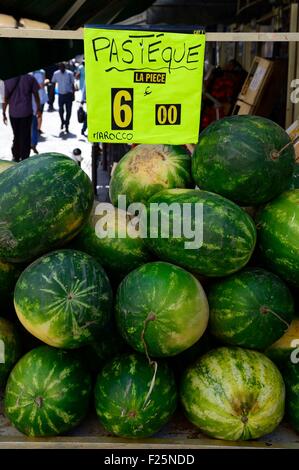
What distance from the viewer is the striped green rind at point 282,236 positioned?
188 cm

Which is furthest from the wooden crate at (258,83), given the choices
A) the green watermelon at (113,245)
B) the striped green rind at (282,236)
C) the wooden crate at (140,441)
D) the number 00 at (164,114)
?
the wooden crate at (140,441)

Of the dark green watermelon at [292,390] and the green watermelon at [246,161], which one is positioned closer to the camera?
the dark green watermelon at [292,390]

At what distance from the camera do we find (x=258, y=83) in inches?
224

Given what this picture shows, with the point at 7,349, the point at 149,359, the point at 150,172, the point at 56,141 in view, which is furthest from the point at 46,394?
the point at 56,141

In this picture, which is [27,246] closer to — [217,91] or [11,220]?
[11,220]

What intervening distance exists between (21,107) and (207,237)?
7710 millimetres

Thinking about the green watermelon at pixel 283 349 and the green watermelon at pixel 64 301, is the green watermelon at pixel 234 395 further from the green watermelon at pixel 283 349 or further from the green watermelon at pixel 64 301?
the green watermelon at pixel 64 301

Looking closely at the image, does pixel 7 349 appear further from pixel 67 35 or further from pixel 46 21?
pixel 46 21

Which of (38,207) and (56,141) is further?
(56,141)

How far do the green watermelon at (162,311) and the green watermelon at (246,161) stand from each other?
441 millimetres

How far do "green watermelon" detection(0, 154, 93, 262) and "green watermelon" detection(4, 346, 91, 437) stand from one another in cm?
37

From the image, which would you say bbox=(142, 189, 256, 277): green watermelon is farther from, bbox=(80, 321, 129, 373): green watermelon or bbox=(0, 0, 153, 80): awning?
bbox=(0, 0, 153, 80): awning

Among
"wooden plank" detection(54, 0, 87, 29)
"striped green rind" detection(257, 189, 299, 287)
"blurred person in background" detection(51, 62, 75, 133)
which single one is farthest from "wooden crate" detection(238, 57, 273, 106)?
"blurred person in background" detection(51, 62, 75, 133)
